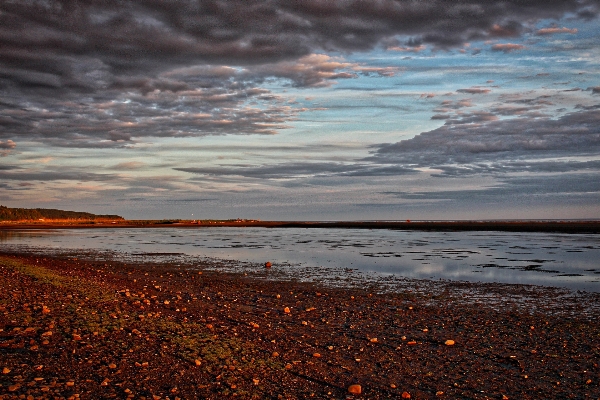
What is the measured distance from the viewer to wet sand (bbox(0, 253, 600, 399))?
7.99 meters

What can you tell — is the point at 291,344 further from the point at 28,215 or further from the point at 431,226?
the point at 28,215

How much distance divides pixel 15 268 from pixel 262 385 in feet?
70.0

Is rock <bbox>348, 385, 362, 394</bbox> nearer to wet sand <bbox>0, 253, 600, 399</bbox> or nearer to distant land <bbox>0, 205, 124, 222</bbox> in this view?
wet sand <bbox>0, 253, 600, 399</bbox>

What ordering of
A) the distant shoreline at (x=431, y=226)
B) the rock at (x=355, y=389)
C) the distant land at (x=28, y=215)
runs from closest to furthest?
1. the rock at (x=355, y=389)
2. the distant shoreline at (x=431, y=226)
3. the distant land at (x=28, y=215)

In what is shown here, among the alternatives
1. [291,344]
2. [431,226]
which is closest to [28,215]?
[431,226]

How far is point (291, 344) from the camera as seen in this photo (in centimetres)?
1048

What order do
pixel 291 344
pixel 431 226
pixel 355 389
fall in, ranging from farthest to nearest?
pixel 431 226 < pixel 291 344 < pixel 355 389

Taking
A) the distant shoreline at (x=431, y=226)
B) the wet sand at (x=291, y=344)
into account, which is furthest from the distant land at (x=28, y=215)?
the wet sand at (x=291, y=344)

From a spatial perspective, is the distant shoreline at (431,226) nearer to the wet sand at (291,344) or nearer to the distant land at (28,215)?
the distant land at (28,215)

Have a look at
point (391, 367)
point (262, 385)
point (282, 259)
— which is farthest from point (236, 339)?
point (282, 259)

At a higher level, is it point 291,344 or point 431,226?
point 431,226

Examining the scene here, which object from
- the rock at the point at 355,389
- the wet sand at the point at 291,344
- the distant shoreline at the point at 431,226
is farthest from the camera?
the distant shoreline at the point at 431,226

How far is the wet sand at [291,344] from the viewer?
26.2ft

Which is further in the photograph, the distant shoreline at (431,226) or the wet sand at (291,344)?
the distant shoreline at (431,226)
